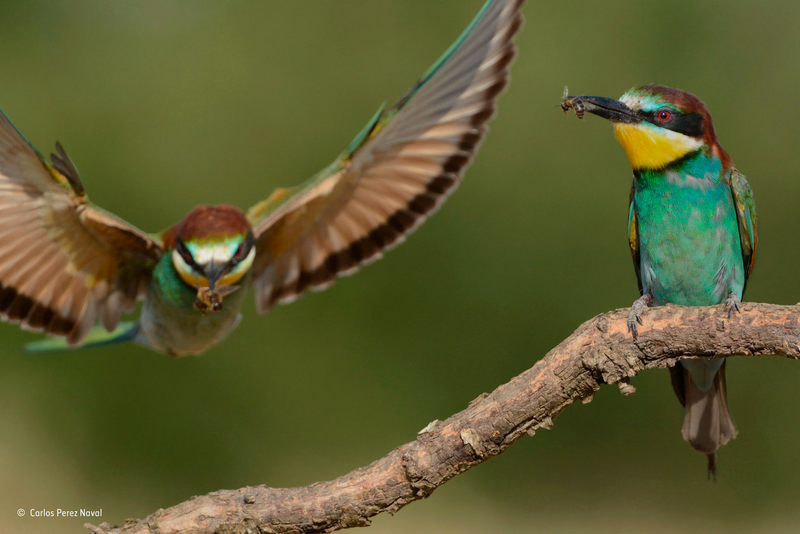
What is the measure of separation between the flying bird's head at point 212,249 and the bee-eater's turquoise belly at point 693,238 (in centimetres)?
115

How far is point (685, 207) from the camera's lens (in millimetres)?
2096

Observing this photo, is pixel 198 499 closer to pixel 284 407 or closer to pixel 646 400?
pixel 284 407

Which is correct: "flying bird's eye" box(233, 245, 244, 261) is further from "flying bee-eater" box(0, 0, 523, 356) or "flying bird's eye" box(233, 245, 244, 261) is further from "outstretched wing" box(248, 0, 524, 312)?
"outstretched wing" box(248, 0, 524, 312)

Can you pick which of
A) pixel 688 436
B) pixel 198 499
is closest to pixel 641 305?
pixel 688 436

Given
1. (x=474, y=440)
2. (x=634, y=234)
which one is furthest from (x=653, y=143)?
(x=474, y=440)

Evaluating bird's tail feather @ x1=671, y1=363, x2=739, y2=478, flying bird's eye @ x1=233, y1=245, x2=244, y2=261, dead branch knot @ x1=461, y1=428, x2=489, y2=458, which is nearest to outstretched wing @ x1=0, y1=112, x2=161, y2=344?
flying bird's eye @ x1=233, y1=245, x2=244, y2=261

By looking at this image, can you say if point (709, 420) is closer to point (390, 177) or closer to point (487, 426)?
point (487, 426)

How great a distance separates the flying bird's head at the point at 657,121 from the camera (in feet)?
6.65

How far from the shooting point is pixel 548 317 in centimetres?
481

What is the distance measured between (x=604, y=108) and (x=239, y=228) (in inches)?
42.5

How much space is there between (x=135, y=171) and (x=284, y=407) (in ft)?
5.77

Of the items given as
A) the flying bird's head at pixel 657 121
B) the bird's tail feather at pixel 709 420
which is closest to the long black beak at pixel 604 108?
the flying bird's head at pixel 657 121

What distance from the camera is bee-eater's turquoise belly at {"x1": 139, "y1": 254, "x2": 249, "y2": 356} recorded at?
245 centimetres

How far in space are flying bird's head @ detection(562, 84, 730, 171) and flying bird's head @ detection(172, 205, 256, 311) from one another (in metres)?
1.01
